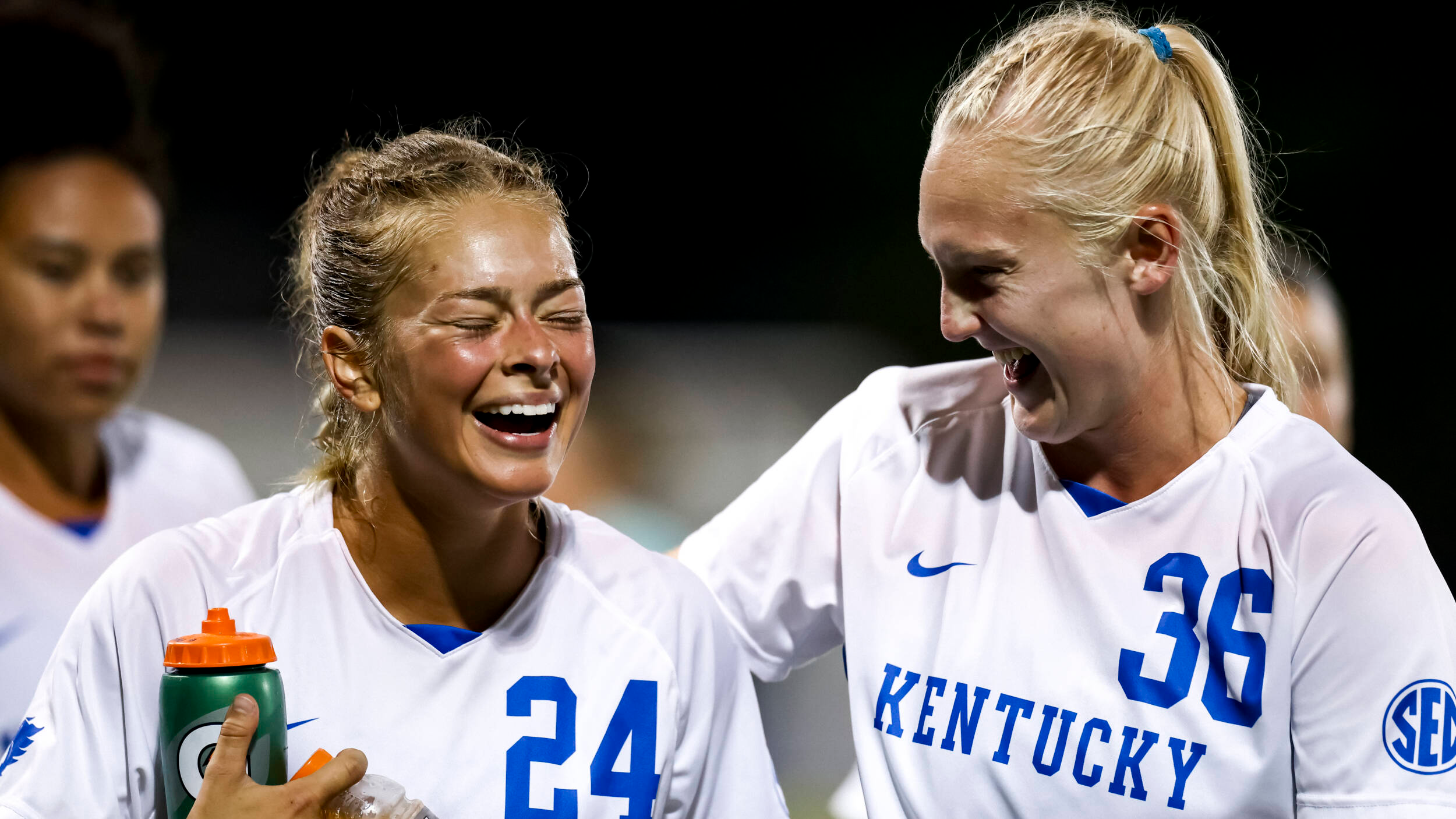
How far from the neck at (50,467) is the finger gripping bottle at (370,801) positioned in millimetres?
1780

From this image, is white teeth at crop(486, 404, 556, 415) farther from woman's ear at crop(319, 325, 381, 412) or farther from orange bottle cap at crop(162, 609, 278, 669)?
orange bottle cap at crop(162, 609, 278, 669)

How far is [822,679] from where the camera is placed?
5.09 meters

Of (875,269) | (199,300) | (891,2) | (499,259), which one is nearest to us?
(499,259)

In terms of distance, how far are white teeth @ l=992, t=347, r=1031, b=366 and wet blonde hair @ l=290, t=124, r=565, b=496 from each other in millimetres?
615

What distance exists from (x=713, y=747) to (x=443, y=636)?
1.26 feet

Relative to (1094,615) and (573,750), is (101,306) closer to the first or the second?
(573,750)

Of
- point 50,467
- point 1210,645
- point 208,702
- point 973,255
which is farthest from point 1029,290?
point 50,467

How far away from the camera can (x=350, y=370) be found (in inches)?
63.4

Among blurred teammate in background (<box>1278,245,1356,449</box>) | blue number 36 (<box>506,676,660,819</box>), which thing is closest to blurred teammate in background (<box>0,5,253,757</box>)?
blue number 36 (<box>506,676,660,819</box>)

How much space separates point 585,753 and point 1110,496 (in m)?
0.78

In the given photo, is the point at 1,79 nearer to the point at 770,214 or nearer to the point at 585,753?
the point at 585,753

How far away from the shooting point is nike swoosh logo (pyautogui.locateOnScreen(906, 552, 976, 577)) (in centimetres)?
173

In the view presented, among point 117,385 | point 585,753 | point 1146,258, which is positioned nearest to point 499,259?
point 585,753

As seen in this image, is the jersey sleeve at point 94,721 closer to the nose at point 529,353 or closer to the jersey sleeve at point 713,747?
the nose at point 529,353
